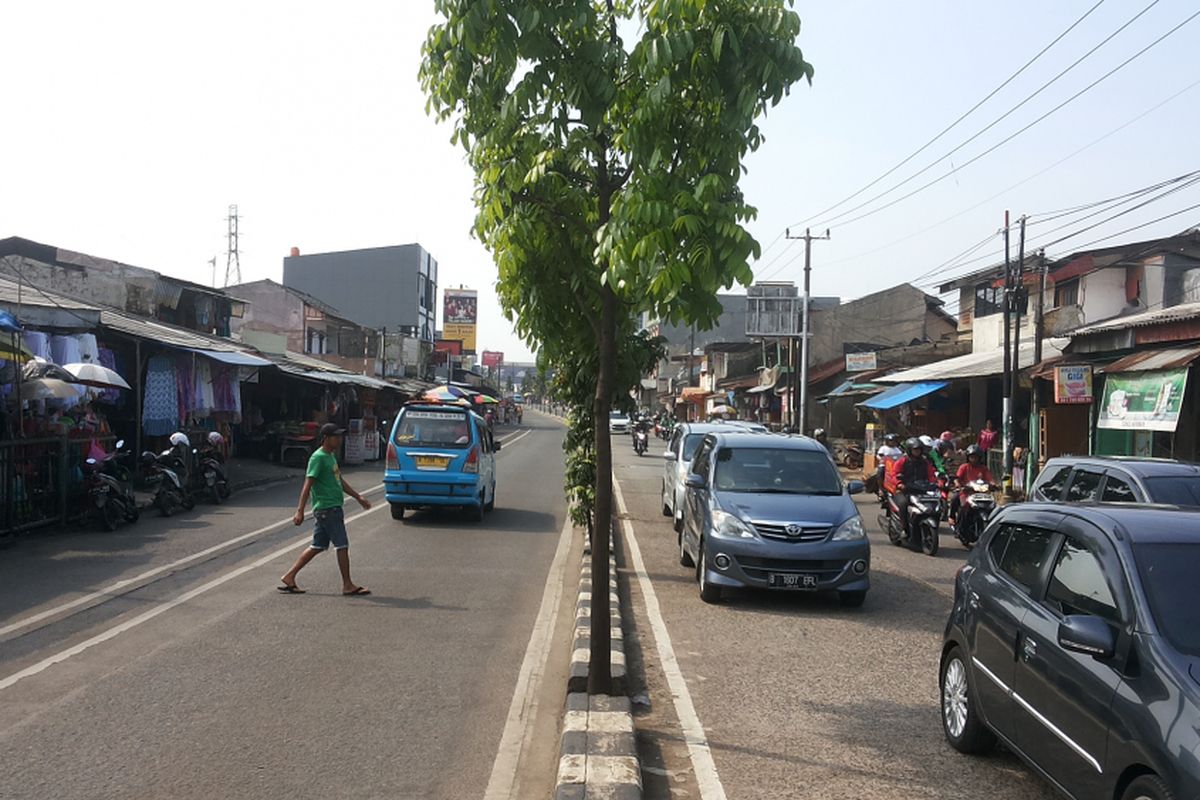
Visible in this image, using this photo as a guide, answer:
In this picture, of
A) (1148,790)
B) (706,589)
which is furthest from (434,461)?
(1148,790)

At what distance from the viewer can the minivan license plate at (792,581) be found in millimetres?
9812

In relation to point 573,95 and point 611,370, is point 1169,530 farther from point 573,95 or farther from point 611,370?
point 573,95

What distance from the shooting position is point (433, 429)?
54.3 ft

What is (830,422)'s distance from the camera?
146 feet

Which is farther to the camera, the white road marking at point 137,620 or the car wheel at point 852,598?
the car wheel at point 852,598

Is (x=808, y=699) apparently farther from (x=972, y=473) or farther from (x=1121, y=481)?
(x=972, y=473)

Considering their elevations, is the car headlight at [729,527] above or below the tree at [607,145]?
below

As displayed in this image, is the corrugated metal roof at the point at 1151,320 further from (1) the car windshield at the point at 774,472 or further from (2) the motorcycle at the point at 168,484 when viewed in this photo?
(2) the motorcycle at the point at 168,484

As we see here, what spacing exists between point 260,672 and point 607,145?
4479mm

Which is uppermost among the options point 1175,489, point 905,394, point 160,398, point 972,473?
point 905,394

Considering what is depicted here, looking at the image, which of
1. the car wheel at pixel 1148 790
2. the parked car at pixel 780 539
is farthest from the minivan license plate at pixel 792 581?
the car wheel at pixel 1148 790

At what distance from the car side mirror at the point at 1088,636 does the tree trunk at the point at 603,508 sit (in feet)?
9.97

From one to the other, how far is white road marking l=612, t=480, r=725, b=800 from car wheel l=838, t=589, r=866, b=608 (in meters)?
1.94

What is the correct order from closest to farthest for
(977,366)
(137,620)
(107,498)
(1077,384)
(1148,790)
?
(1148,790) → (137,620) → (107,498) → (1077,384) → (977,366)
